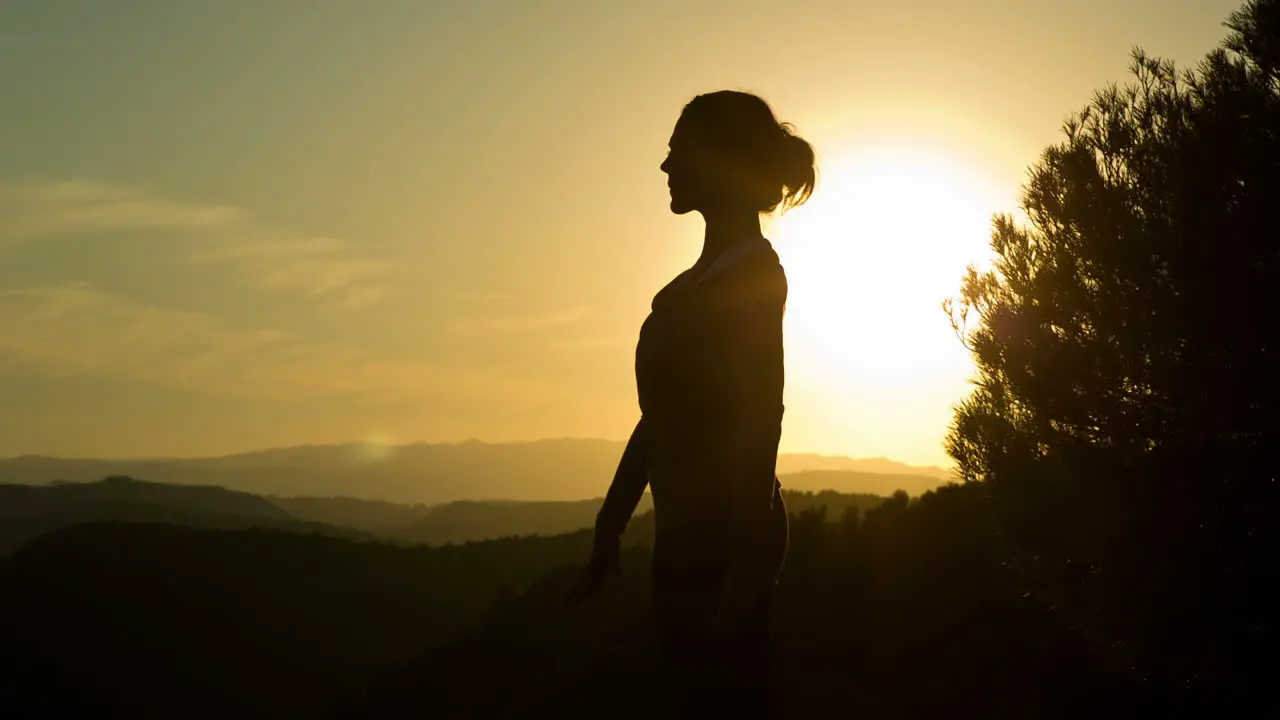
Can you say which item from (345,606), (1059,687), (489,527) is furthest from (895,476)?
(1059,687)

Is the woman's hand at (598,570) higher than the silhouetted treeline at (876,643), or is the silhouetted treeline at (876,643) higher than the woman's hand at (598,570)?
the woman's hand at (598,570)

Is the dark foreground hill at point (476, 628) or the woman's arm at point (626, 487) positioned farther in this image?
the dark foreground hill at point (476, 628)

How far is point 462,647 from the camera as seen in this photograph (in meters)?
26.9

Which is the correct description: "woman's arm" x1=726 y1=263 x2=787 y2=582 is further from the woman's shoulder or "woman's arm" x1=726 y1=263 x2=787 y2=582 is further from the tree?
the tree

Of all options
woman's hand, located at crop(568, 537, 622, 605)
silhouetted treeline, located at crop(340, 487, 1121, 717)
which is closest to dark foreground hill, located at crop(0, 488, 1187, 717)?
silhouetted treeline, located at crop(340, 487, 1121, 717)

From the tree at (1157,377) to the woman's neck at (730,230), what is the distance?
821cm

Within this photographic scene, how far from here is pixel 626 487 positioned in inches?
170

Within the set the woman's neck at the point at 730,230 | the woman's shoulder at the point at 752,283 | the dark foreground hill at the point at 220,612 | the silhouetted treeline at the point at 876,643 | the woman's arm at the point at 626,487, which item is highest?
the woman's neck at the point at 730,230

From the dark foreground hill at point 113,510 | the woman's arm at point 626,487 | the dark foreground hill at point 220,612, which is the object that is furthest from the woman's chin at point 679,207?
the dark foreground hill at point 113,510

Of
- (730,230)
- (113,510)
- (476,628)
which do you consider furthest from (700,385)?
(113,510)

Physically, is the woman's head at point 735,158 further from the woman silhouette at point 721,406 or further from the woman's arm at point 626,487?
the woman's arm at point 626,487

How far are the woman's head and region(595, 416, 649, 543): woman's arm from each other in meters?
0.92

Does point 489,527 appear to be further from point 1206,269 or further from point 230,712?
point 1206,269

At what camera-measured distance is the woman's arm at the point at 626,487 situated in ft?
13.9
